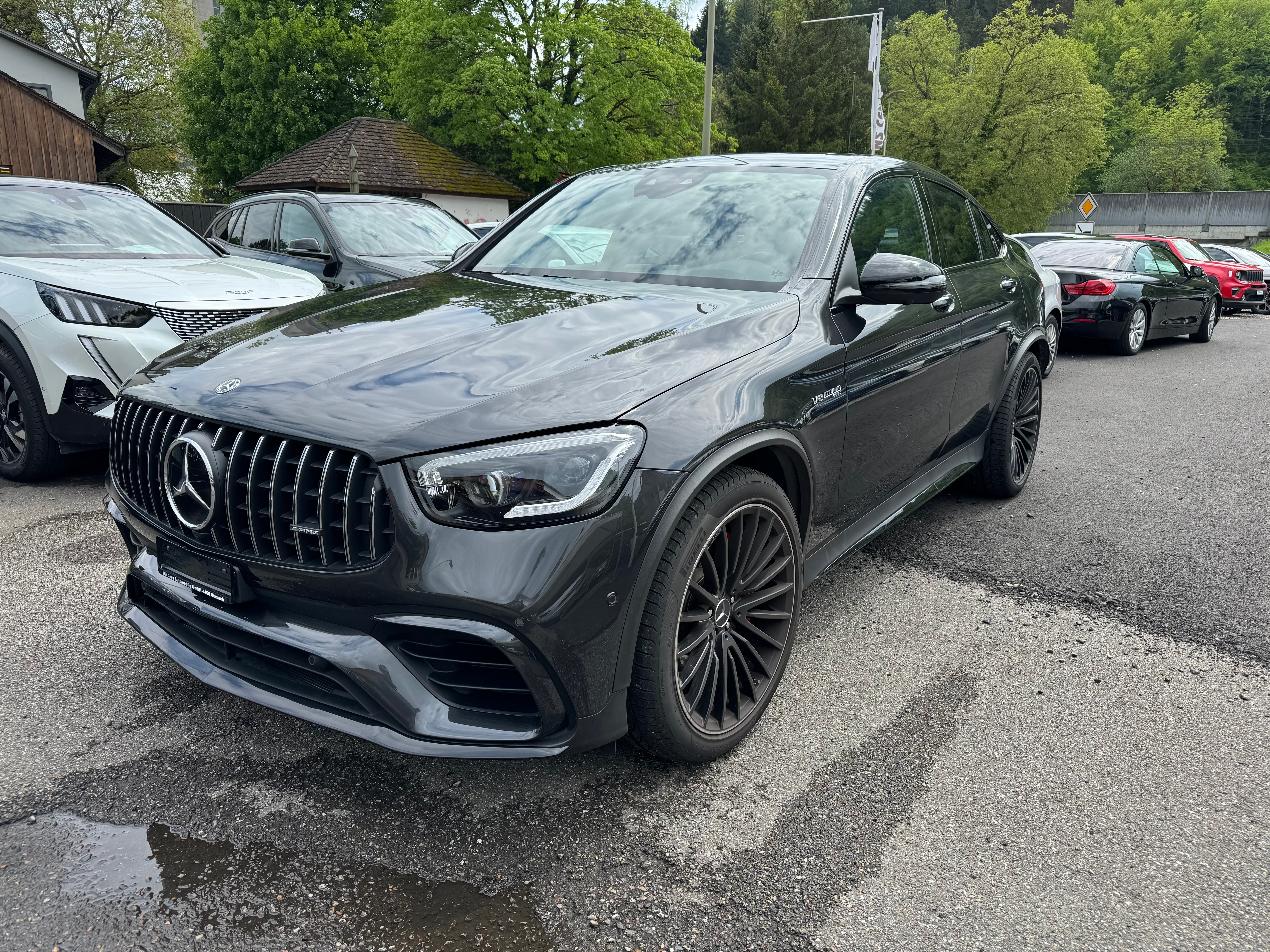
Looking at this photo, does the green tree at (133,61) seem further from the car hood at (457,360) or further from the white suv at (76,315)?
the car hood at (457,360)

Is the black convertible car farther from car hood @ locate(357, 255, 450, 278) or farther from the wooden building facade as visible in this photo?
the wooden building facade

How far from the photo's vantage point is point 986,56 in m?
35.2

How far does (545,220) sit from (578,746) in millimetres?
2474

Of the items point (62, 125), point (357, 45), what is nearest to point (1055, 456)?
point (62, 125)

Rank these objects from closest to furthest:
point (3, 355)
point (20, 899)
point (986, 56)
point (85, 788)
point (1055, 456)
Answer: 1. point (20, 899)
2. point (85, 788)
3. point (3, 355)
4. point (1055, 456)
5. point (986, 56)

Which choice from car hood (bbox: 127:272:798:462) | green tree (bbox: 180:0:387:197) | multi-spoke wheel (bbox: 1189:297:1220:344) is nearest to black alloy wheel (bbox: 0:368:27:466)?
car hood (bbox: 127:272:798:462)

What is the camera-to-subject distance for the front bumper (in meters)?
2.06

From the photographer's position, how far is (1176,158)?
63.8 metres

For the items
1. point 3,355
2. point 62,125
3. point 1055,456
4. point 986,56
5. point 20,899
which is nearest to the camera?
point 20,899

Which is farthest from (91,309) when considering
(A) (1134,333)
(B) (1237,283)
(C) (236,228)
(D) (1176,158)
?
(D) (1176,158)

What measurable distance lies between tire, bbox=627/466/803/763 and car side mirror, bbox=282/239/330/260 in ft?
19.7

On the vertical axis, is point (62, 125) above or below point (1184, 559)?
above

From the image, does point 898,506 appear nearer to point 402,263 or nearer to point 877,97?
point 402,263

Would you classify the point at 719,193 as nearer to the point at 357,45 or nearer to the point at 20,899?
the point at 20,899
